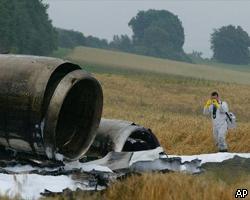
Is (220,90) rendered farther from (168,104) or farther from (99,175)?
(99,175)

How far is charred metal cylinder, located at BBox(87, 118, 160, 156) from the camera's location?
28.6ft

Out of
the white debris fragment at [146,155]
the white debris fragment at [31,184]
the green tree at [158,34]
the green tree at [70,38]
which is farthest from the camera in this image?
the green tree at [158,34]

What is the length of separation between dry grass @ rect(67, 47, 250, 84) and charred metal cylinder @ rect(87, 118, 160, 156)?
211ft

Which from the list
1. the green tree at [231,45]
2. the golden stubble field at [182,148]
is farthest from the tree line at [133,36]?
the golden stubble field at [182,148]

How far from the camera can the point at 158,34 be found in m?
135

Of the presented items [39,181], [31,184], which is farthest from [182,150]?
[31,184]

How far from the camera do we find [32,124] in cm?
705

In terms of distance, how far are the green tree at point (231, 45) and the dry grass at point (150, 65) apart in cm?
5229

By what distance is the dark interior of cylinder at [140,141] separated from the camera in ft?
29.7

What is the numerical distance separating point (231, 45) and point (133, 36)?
30.7m

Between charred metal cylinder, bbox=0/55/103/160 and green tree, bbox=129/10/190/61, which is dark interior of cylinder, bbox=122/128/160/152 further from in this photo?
green tree, bbox=129/10/190/61

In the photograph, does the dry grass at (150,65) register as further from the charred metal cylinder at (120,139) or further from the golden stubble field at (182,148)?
the charred metal cylinder at (120,139)

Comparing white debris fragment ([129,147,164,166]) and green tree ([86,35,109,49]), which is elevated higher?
green tree ([86,35,109,49])

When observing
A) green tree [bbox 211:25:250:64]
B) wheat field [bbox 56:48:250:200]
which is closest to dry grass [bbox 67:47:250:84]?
wheat field [bbox 56:48:250:200]
